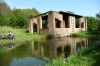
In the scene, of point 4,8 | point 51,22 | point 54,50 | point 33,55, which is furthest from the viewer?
point 4,8

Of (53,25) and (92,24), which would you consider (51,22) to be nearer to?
(53,25)

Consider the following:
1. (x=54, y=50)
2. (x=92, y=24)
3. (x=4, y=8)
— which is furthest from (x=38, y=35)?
(x=4, y=8)

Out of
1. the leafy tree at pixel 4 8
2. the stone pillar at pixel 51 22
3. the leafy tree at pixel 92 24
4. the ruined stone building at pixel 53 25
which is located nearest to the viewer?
the stone pillar at pixel 51 22

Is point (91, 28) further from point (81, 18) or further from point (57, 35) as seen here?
point (57, 35)

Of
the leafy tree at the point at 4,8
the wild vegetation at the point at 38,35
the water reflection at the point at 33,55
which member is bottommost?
the water reflection at the point at 33,55

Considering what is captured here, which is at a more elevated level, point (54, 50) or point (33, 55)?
point (54, 50)

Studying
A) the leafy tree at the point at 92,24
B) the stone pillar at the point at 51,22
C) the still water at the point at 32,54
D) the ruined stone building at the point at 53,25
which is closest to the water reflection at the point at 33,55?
the still water at the point at 32,54

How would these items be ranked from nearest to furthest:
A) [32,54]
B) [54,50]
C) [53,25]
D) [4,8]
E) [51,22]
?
[32,54] → [54,50] → [53,25] → [51,22] → [4,8]

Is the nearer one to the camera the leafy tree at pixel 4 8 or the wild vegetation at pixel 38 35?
the wild vegetation at pixel 38 35

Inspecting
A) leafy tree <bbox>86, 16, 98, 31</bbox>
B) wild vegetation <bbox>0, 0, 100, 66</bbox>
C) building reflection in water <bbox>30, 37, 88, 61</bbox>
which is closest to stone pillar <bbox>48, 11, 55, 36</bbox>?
wild vegetation <bbox>0, 0, 100, 66</bbox>

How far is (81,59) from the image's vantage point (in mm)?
10664

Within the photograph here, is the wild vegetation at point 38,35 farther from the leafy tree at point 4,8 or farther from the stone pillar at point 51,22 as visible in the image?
the stone pillar at point 51,22

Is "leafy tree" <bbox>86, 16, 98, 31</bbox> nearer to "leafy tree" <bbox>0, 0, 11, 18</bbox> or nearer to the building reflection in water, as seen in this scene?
the building reflection in water

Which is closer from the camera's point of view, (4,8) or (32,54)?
(32,54)
